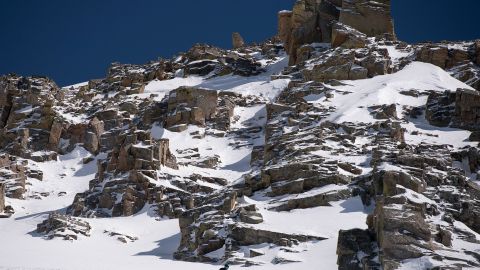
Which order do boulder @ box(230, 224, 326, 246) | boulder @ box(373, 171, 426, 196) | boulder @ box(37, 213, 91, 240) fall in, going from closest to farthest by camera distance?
1. boulder @ box(230, 224, 326, 246)
2. boulder @ box(373, 171, 426, 196)
3. boulder @ box(37, 213, 91, 240)

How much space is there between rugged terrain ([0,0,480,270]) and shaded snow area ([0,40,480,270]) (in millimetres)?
188

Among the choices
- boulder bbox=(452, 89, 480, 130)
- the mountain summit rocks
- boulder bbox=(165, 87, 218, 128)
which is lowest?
boulder bbox=(452, 89, 480, 130)

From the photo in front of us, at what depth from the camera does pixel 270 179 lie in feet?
179

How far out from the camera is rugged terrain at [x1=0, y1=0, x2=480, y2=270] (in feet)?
136

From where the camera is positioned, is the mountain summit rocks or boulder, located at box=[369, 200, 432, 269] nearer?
boulder, located at box=[369, 200, 432, 269]

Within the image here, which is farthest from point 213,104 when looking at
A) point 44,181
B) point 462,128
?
point 462,128

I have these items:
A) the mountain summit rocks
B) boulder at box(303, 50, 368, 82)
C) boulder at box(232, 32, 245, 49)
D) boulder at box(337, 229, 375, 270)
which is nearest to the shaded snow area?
boulder at box(337, 229, 375, 270)

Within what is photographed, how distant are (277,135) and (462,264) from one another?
3724 centimetres

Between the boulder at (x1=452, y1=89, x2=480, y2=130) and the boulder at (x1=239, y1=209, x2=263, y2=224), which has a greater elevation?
the boulder at (x1=452, y1=89, x2=480, y2=130)

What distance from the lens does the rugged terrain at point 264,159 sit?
41469mm

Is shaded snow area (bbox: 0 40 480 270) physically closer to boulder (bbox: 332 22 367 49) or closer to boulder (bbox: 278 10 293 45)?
boulder (bbox: 332 22 367 49)

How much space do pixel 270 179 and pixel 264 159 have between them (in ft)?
32.2

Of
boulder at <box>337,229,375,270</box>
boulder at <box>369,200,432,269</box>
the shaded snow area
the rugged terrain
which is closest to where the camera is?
boulder at <box>369,200,432,269</box>

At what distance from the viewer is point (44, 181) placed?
85.5 m
